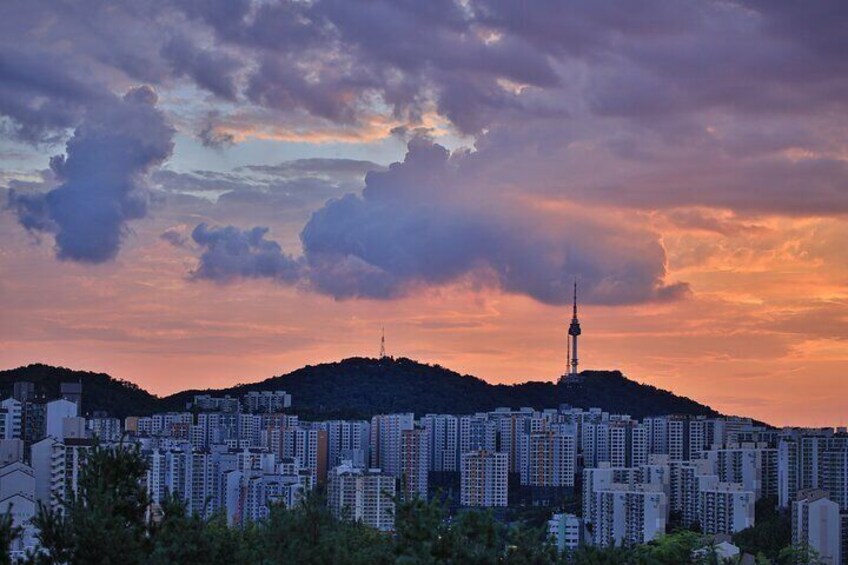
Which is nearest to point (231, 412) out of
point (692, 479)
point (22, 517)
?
point (692, 479)

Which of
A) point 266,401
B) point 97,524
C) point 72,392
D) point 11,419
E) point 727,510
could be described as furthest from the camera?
point 266,401

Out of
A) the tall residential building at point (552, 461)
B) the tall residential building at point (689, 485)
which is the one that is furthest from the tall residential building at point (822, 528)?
the tall residential building at point (552, 461)

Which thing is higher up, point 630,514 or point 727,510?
point 727,510

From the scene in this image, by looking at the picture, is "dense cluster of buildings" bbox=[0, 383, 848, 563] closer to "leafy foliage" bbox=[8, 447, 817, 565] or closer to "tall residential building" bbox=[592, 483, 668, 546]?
"tall residential building" bbox=[592, 483, 668, 546]

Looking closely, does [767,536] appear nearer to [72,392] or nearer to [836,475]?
[836,475]

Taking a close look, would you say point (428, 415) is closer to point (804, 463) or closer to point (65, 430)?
point (65, 430)

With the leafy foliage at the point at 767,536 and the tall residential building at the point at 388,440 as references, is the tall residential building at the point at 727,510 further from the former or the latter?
the tall residential building at the point at 388,440

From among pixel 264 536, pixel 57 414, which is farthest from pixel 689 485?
pixel 264 536
